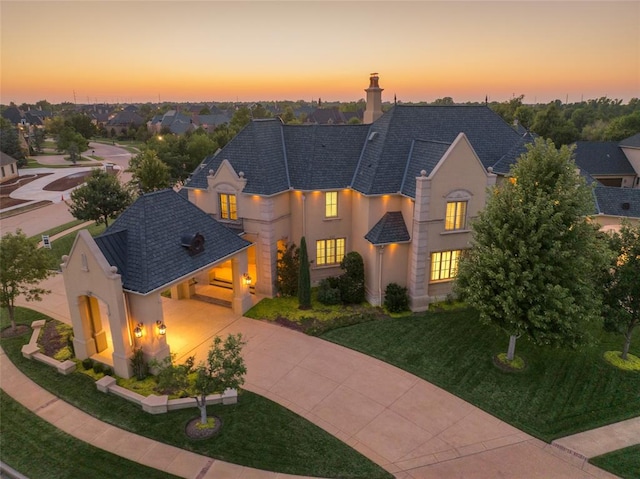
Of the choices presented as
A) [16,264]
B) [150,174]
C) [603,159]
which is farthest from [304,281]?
[603,159]

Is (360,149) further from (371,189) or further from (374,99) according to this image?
(374,99)

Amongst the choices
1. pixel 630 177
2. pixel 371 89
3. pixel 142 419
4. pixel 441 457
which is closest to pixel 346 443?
pixel 441 457

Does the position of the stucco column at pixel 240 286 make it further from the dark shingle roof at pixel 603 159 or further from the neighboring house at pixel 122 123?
the neighboring house at pixel 122 123

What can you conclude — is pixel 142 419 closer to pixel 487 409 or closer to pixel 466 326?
pixel 487 409

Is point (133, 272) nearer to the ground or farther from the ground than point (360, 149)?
nearer to the ground

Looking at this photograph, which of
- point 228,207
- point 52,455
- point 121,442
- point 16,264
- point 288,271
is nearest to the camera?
point 52,455

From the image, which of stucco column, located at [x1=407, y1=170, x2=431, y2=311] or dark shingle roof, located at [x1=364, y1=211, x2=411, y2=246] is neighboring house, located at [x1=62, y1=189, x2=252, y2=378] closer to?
dark shingle roof, located at [x1=364, y1=211, x2=411, y2=246]

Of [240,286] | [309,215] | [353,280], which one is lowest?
[353,280]
